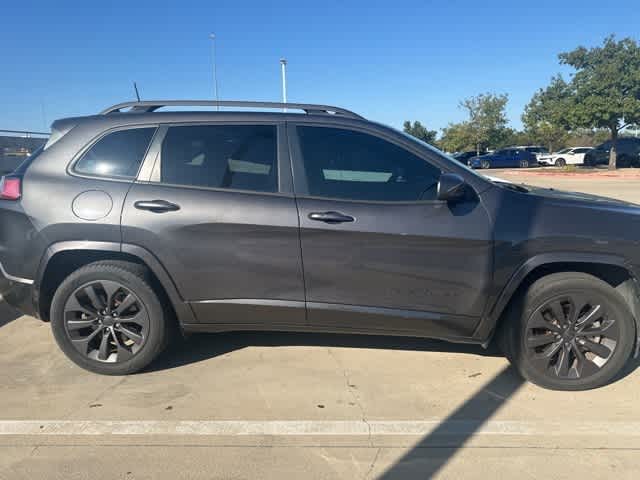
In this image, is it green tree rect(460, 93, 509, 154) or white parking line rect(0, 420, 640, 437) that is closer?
white parking line rect(0, 420, 640, 437)

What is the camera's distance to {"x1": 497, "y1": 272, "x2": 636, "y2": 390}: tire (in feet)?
10.5

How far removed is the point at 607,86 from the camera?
1003 inches

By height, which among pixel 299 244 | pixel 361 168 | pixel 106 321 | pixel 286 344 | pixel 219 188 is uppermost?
pixel 361 168

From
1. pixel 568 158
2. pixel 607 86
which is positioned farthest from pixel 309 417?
pixel 568 158

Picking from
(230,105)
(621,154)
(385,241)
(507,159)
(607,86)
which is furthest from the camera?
(507,159)

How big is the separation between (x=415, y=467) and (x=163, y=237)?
2.10 metres

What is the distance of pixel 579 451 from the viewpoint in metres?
2.67

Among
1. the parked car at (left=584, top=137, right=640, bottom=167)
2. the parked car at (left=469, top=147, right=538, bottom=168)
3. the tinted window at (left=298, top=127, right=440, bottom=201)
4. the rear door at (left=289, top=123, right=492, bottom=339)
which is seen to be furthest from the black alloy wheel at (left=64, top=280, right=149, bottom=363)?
the parked car at (left=584, top=137, right=640, bottom=167)

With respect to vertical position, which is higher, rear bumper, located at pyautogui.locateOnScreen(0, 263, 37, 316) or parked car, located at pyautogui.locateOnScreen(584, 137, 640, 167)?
parked car, located at pyautogui.locateOnScreen(584, 137, 640, 167)

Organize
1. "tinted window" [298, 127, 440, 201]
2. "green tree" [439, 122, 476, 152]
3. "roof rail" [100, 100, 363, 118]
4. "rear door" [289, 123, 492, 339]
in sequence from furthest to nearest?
"green tree" [439, 122, 476, 152] → "roof rail" [100, 100, 363, 118] → "tinted window" [298, 127, 440, 201] → "rear door" [289, 123, 492, 339]

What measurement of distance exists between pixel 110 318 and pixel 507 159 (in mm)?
36774

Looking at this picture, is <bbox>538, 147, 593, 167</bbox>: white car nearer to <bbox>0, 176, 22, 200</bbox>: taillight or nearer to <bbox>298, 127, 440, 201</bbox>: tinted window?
<bbox>298, 127, 440, 201</bbox>: tinted window

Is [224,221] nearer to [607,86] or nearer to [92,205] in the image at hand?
[92,205]

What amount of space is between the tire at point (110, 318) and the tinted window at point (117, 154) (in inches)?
25.3
